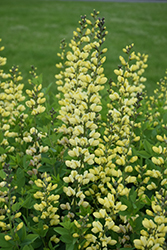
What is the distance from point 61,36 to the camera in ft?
32.6

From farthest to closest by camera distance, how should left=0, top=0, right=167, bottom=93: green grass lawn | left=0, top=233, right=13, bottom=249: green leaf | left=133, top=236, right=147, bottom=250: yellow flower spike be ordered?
left=0, top=0, right=167, bottom=93: green grass lawn
left=0, top=233, right=13, bottom=249: green leaf
left=133, top=236, right=147, bottom=250: yellow flower spike

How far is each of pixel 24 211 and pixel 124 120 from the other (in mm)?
847

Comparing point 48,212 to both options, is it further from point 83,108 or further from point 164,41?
point 164,41

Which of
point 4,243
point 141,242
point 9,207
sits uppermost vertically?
point 9,207

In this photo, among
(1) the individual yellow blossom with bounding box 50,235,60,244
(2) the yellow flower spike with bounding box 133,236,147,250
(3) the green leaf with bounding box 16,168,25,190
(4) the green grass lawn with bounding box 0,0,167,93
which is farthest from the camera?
(4) the green grass lawn with bounding box 0,0,167,93

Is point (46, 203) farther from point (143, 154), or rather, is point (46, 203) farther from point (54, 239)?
point (143, 154)

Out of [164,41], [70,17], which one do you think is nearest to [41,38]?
[70,17]

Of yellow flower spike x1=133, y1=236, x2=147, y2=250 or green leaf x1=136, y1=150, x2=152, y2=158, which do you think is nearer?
yellow flower spike x1=133, y1=236, x2=147, y2=250

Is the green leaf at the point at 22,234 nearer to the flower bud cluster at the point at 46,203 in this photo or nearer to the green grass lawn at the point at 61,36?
the flower bud cluster at the point at 46,203

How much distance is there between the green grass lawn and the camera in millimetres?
7418

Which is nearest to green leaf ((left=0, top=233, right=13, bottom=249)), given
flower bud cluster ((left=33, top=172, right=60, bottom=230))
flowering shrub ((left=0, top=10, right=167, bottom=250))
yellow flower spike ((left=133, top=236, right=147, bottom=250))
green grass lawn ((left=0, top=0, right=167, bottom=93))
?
flowering shrub ((left=0, top=10, right=167, bottom=250))

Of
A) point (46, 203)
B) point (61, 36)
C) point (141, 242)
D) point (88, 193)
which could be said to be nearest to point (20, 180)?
point (46, 203)

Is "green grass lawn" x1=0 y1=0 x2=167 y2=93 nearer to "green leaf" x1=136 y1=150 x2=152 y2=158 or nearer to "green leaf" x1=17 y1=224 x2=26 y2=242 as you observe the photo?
"green leaf" x1=136 y1=150 x2=152 y2=158

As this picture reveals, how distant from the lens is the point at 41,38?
982 cm
